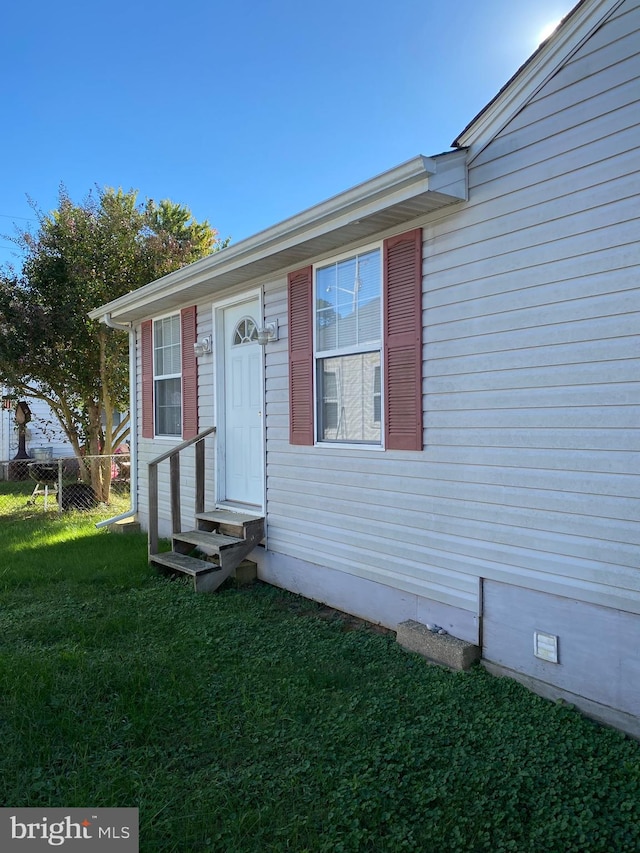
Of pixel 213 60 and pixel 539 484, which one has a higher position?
pixel 213 60

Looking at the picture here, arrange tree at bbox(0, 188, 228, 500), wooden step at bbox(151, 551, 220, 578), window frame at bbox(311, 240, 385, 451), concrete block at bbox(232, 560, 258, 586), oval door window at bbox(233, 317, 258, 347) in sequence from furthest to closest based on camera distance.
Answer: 1. tree at bbox(0, 188, 228, 500)
2. oval door window at bbox(233, 317, 258, 347)
3. concrete block at bbox(232, 560, 258, 586)
4. wooden step at bbox(151, 551, 220, 578)
5. window frame at bbox(311, 240, 385, 451)

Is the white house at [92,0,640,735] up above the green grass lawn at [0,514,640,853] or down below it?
above

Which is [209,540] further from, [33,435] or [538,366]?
[33,435]

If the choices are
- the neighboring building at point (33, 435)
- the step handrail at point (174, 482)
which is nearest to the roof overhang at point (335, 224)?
the step handrail at point (174, 482)

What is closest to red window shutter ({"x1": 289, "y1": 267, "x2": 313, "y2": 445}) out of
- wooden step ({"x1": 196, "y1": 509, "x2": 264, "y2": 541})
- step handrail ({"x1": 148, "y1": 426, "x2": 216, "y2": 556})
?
wooden step ({"x1": 196, "y1": 509, "x2": 264, "y2": 541})

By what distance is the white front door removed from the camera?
5.58 m

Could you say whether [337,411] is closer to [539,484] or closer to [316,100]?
[539,484]

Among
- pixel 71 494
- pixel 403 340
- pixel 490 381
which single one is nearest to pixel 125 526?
pixel 71 494

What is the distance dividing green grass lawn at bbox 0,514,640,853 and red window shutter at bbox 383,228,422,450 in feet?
4.71

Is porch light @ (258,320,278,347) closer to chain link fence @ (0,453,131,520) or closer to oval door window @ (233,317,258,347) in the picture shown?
oval door window @ (233,317,258,347)

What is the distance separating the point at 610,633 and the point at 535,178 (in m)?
2.43

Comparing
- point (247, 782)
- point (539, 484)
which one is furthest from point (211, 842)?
point (539, 484)

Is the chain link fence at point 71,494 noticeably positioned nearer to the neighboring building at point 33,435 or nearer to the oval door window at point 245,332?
the neighboring building at point 33,435

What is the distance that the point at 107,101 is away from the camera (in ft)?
36.4
